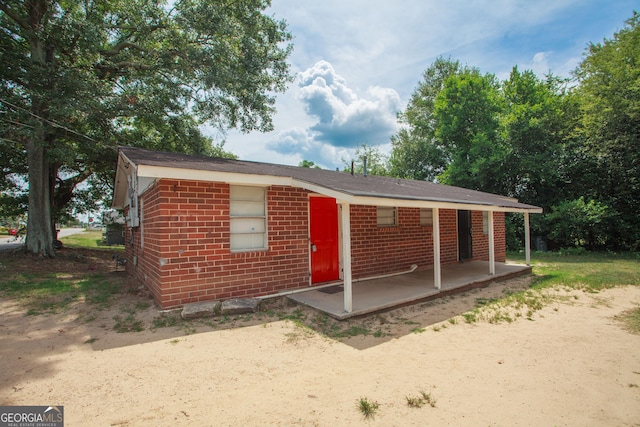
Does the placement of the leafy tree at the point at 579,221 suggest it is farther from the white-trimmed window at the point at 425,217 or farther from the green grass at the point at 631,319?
the green grass at the point at 631,319

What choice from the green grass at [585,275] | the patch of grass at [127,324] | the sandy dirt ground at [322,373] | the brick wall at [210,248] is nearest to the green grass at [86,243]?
the brick wall at [210,248]

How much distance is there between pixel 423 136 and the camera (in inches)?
1056

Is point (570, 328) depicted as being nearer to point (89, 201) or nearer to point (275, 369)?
point (275, 369)

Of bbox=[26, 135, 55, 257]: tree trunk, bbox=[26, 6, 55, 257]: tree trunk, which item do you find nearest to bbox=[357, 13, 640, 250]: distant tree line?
bbox=[26, 6, 55, 257]: tree trunk

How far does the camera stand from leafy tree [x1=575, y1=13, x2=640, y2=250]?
50.0 ft

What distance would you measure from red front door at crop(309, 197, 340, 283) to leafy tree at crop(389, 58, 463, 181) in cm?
1917

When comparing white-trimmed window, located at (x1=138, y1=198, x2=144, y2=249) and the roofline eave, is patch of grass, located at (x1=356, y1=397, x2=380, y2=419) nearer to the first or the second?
the roofline eave

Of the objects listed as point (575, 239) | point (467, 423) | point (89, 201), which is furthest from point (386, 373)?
point (89, 201)

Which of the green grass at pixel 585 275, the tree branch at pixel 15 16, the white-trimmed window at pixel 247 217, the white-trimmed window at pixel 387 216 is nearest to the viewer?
the white-trimmed window at pixel 247 217

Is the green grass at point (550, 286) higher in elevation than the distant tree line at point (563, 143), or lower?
lower

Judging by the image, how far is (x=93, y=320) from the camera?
5449mm

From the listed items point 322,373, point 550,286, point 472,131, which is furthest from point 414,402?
point 472,131

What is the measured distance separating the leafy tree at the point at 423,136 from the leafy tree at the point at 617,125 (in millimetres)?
9071

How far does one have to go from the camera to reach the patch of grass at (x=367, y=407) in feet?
8.97
